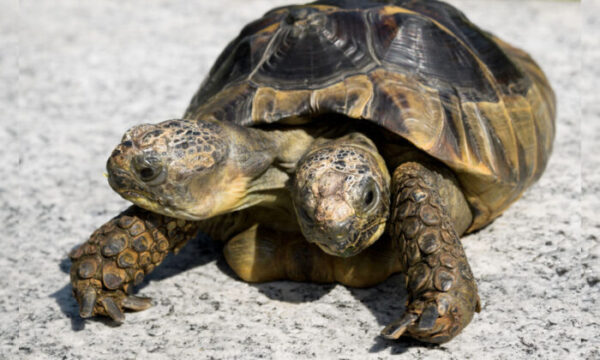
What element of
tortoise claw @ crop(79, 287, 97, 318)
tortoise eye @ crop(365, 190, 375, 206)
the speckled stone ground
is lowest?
the speckled stone ground

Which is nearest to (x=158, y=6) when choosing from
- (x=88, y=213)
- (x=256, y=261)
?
(x=88, y=213)

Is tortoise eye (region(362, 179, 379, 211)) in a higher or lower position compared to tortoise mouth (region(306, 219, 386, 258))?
higher

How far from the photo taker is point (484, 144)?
115 inches

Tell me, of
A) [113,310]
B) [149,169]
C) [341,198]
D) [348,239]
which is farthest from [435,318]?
[113,310]

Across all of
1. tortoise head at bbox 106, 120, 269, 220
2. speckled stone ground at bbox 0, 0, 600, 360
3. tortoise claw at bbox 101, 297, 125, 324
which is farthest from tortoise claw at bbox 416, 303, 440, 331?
tortoise claw at bbox 101, 297, 125, 324

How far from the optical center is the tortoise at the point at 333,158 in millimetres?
2463

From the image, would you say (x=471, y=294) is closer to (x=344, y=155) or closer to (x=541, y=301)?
(x=541, y=301)

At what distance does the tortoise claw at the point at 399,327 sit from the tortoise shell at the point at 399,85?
0.66 m

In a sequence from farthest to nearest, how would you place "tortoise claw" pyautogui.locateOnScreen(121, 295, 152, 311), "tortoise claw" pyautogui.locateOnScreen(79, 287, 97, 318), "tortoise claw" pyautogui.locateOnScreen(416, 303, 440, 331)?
"tortoise claw" pyautogui.locateOnScreen(121, 295, 152, 311) → "tortoise claw" pyautogui.locateOnScreen(79, 287, 97, 318) → "tortoise claw" pyautogui.locateOnScreen(416, 303, 440, 331)

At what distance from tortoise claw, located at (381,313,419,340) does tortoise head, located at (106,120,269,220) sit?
2.58ft

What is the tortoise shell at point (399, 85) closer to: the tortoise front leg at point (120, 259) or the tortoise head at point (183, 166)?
the tortoise head at point (183, 166)

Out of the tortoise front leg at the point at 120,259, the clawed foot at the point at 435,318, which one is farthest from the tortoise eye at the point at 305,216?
the tortoise front leg at the point at 120,259

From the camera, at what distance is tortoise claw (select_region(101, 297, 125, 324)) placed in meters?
2.62

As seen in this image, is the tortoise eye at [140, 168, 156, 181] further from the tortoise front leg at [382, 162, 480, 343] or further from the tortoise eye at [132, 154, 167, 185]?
the tortoise front leg at [382, 162, 480, 343]
